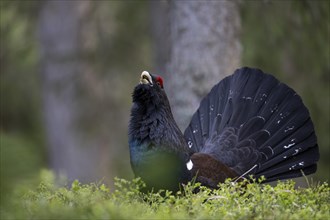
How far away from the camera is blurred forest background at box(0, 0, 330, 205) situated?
9.79 m

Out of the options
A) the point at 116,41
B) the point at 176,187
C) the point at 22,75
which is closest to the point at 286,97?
the point at 176,187

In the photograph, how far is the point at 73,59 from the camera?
11891 mm

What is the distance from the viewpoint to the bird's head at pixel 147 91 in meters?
5.32

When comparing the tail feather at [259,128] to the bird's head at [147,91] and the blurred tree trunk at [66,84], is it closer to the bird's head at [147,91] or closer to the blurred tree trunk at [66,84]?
the bird's head at [147,91]

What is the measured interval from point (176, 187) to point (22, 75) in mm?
11008

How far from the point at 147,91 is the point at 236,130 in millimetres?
1305

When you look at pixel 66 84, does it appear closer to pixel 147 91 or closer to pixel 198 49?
pixel 198 49

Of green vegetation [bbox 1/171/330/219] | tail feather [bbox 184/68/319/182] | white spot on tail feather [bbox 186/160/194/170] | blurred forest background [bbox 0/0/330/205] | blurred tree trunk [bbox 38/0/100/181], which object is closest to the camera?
green vegetation [bbox 1/171/330/219]

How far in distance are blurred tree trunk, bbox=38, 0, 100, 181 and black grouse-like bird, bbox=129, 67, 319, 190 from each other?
5.63 metres

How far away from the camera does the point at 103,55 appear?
12906mm

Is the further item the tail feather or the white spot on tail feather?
the tail feather

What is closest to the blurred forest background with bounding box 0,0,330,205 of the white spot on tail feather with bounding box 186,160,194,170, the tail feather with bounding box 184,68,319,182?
the tail feather with bounding box 184,68,319,182

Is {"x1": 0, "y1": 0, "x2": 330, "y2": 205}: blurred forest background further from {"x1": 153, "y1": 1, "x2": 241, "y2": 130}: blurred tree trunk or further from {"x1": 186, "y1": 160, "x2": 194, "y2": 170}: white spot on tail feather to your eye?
{"x1": 186, "y1": 160, "x2": 194, "y2": 170}: white spot on tail feather

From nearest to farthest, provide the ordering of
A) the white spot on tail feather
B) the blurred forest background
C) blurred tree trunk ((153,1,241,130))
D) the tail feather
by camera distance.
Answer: the white spot on tail feather → the tail feather → blurred tree trunk ((153,1,241,130)) → the blurred forest background
